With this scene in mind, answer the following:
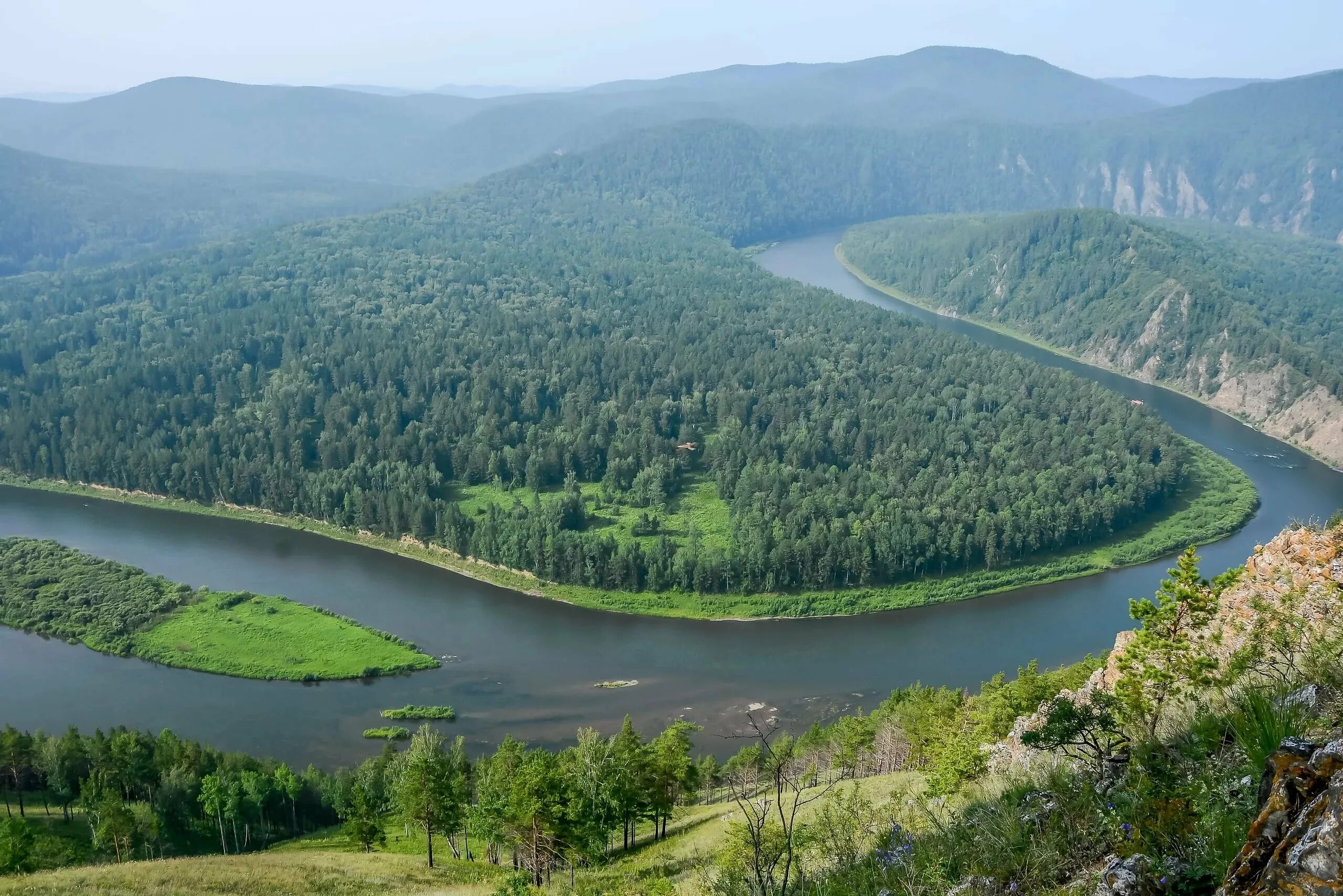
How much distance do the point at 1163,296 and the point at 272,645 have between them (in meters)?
104

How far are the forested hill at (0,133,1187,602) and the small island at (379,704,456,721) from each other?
1408 cm

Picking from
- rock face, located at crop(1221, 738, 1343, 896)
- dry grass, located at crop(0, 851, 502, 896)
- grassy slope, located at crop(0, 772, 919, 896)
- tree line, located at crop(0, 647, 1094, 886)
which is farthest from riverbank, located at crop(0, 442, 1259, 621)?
rock face, located at crop(1221, 738, 1343, 896)

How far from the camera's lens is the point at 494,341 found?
3629 inches

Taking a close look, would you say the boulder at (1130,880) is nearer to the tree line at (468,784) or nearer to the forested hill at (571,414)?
the tree line at (468,784)

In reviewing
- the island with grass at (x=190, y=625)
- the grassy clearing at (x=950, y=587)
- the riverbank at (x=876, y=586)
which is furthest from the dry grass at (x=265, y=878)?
the riverbank at (x=876, y=586)

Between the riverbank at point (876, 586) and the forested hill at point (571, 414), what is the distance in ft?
3.36

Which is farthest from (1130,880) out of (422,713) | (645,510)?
(645,510)


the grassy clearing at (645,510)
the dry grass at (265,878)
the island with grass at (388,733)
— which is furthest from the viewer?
the grassy clearing at (645,510)

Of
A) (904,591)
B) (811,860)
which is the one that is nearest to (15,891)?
(811,860)

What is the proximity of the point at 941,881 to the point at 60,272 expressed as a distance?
501ft

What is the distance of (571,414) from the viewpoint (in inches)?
3068

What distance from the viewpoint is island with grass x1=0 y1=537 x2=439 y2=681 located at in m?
44.2

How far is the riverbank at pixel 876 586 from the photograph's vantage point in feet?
164

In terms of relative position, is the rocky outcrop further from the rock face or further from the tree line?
the rock face
